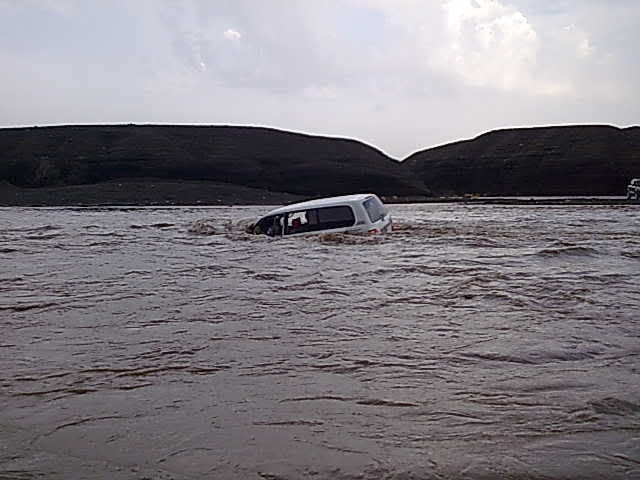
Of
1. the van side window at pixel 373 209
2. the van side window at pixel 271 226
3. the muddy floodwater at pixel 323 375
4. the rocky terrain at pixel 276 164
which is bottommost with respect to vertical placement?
the muddy floodwater at pixel 323 375

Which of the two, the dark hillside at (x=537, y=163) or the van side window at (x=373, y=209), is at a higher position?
the dark hillside at (x=537, y=163)

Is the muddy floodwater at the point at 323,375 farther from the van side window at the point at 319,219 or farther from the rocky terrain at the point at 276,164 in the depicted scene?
the rocky terrain at the point at 276,164

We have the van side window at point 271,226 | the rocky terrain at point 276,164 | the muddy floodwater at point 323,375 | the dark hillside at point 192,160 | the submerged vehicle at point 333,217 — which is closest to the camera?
the muddy floodwater at point 323,375

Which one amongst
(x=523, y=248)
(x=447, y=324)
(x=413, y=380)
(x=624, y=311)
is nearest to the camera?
(x=413, y=380)

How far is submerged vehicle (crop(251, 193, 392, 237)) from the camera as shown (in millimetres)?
12305

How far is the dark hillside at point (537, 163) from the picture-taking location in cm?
8075

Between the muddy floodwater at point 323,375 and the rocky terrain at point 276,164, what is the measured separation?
1929 inches

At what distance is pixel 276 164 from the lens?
78.1 m

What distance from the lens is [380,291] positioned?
8.10m

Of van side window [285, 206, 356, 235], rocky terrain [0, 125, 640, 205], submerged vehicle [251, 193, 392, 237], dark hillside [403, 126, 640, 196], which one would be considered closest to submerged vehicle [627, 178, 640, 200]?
rocky terrain [0, 125, 640, 205]

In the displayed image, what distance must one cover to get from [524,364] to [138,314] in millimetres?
3884

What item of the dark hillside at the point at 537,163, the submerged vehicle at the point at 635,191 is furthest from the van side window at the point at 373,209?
the dark hillside at the point at 537,163

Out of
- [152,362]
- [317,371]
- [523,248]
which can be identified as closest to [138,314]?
[152,362]

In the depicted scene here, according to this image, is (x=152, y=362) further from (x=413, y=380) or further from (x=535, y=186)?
(x=535, y=186)
